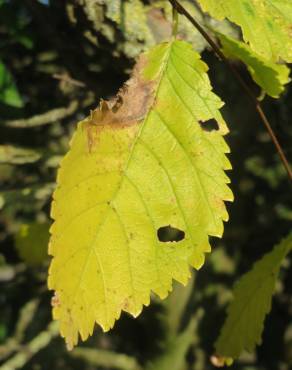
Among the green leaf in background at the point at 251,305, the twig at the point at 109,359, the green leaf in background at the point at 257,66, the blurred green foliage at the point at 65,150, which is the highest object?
the green leaf in background at the point at 257,66

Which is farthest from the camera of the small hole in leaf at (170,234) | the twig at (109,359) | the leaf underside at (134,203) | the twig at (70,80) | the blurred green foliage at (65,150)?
the twig at (109,359)

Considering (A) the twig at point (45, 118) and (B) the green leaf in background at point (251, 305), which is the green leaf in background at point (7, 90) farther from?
(B) the green leaf in background at point (251, 305)

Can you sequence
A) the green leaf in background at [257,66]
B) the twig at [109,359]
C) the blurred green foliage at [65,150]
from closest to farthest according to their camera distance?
1. the green leaf in background at [257,66]
2. the blurred green foliage at [65,150]
3. the twig at [109,359]

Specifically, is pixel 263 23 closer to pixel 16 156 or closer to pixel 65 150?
pixel 16 156

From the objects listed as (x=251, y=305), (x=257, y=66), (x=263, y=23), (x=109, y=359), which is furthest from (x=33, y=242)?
(x=263, y=23)

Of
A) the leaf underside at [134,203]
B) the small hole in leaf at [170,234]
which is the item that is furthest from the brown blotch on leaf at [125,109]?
the small hole in leaf at [170,234]
